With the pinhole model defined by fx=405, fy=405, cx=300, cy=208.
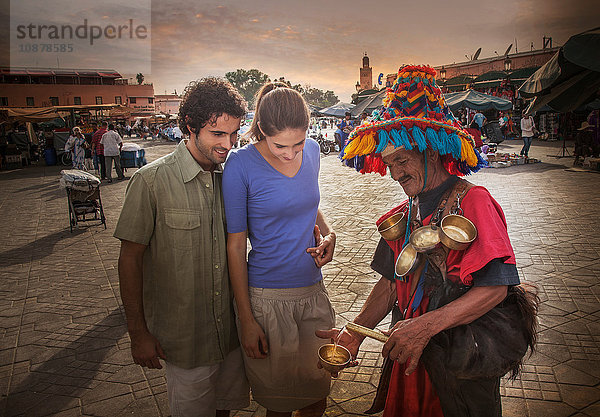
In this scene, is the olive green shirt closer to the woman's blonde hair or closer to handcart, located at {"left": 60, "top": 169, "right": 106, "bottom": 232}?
the woman's blonde hair

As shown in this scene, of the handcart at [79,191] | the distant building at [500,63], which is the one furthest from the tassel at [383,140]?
the distant building at [500,63]

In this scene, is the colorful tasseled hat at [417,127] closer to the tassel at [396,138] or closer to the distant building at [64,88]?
the tassel at [396,138]

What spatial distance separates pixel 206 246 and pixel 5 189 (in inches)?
622

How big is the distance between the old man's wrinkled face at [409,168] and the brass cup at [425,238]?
0.74 ft

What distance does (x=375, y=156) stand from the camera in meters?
2.26

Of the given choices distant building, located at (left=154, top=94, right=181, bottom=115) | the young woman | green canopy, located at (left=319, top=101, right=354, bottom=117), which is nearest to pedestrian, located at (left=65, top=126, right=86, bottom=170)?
green canopy, located at (left=319, top=101, right=354, bottom=117)

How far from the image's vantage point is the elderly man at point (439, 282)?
1.66 meters

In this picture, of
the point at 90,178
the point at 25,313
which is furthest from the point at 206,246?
the point at 90,178

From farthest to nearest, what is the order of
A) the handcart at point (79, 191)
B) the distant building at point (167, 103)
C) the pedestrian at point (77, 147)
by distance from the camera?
the distant building at point (167, 103) → the pedestrian at point (77, 147) → the handcart at point (79, 191)

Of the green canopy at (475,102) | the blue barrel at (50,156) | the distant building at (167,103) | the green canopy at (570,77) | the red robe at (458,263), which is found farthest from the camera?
the distant building at (167,103)

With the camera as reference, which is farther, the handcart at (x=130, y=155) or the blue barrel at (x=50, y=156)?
the blue barrel at (x=50, y=156)

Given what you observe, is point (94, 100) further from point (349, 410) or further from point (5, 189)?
point (349, 410)

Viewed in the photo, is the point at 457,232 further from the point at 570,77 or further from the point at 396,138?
the point at 570,77

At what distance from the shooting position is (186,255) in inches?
84.3
